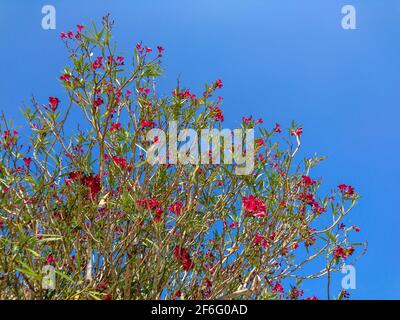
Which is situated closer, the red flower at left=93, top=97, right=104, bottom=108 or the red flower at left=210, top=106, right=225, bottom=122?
the red flower at left=93, top=97, right=104, bottom=108

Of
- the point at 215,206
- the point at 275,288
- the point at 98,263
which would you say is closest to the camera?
the point at 98,263

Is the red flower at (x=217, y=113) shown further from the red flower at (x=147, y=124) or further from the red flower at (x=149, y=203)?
the red flower at (x=149, y=203)

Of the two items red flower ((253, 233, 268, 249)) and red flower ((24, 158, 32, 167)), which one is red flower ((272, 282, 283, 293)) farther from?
red flower ((24, 158, 32, 167))

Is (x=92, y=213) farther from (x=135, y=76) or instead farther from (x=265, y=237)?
(x=265, y=237)

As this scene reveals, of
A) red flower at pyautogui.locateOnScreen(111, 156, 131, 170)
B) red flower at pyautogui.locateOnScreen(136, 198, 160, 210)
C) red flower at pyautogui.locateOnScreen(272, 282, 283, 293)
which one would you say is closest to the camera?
red flower at pyautogui.locateOnScreen(136, 198, 160, 210)

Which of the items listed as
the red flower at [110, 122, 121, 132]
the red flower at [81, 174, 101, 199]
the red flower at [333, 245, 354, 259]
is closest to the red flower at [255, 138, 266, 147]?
the red flower at [333, 245, 354, 259]

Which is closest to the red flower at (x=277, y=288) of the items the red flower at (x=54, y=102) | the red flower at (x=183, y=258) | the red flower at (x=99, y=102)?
the red flower at (x=183, y=258)

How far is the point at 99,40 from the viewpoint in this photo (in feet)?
11.6

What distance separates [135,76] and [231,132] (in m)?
0.99

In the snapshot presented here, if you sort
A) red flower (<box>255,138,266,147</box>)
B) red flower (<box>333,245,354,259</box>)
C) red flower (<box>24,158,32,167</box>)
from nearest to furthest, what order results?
red flower (<box>24,158,32,167</box>) → red flower (<box>333,245,354,259</box>) → red flower (<box>255,138,266,147</box>)

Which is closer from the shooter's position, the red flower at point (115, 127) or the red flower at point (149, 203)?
the red flower at point (149, 203)

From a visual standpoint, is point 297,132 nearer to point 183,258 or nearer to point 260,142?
point 260,142
